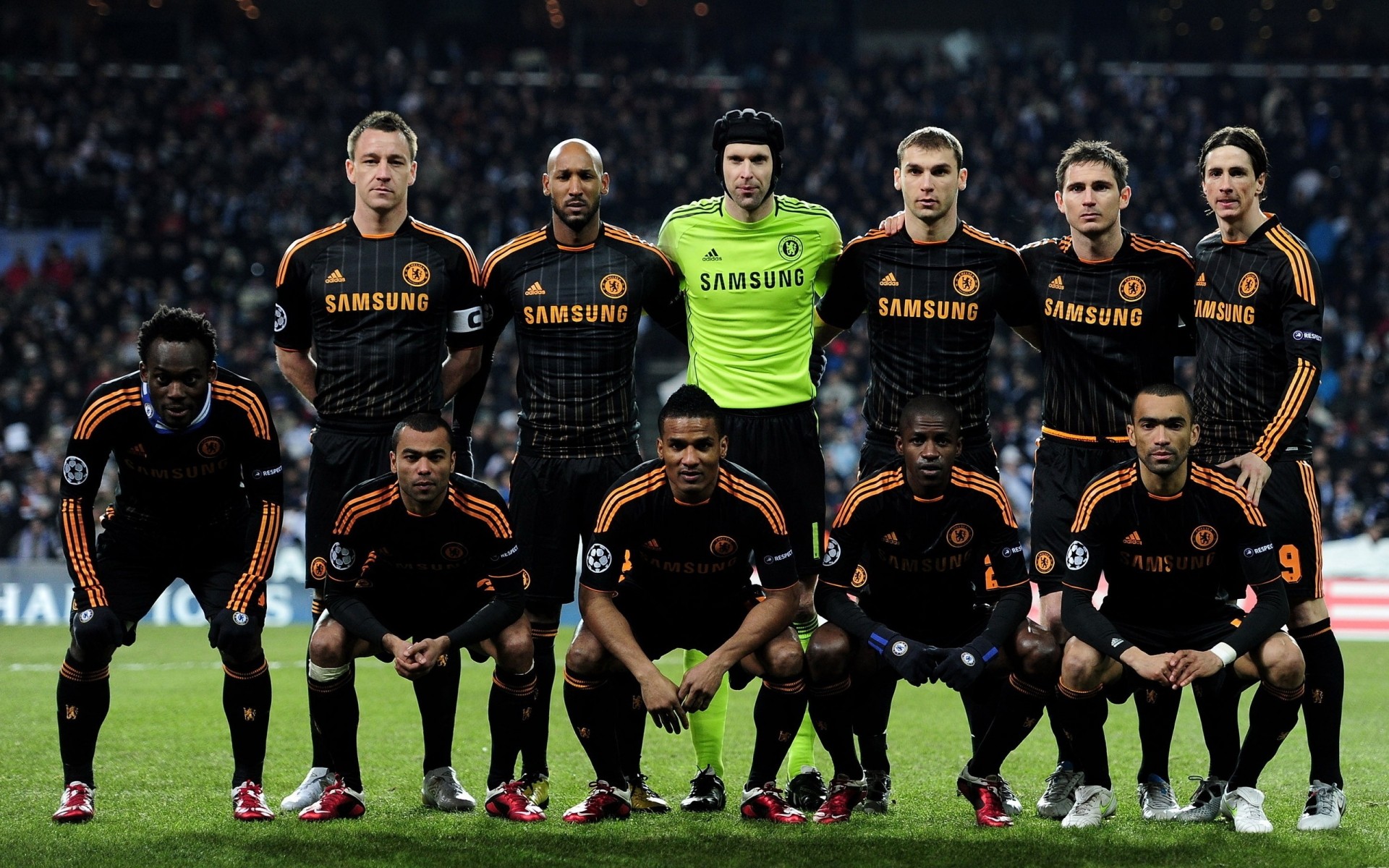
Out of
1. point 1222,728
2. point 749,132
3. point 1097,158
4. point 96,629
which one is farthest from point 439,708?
point 1097,158

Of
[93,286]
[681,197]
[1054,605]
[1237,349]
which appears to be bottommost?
[1054,605]

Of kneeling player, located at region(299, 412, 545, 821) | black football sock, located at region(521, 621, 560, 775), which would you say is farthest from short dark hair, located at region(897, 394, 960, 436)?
black football sock, located at region(521, 621, 560, 775)

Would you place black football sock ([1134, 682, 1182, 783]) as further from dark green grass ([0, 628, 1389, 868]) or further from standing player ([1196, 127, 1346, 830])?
standing player ([1196, 127, 1346, 830])

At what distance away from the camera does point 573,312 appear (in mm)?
6371

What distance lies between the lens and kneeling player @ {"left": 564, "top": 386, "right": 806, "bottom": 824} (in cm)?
577

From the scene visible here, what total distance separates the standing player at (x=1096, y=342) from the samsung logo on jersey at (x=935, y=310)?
0.98 feet

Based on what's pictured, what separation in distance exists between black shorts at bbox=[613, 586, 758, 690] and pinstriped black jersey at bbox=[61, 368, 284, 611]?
1.45 m

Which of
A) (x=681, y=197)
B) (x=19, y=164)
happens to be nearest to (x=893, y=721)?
(x=681, y=197)

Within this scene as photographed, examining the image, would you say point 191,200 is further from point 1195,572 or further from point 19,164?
point 1195,572

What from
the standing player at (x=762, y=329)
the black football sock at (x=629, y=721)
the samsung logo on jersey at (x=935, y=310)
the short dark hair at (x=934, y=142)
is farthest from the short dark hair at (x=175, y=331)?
the short dark hair at (x=934, y=142)

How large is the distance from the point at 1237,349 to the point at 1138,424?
691 mm

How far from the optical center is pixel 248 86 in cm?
2634

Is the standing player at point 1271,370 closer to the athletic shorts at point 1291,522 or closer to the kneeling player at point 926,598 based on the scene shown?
the athletic shorts at point 1291,522

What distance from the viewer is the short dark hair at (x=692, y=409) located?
574 cm
